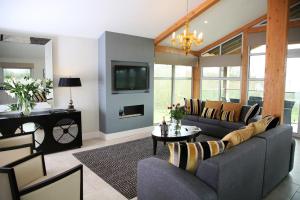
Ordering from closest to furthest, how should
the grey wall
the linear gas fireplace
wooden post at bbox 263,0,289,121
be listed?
wooden post at bbox 263,0,289,121 → the grey wall → the linear gas fireplace

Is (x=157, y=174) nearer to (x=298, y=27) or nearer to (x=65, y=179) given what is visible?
(x=65, y=179)

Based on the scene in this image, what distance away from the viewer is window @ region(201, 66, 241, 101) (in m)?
7.01

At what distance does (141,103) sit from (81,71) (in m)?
1.79

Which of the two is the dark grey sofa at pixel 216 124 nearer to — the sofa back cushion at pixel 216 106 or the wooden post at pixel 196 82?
the sofa back cushion at pixel 216 106

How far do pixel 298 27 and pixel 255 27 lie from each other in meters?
1.15

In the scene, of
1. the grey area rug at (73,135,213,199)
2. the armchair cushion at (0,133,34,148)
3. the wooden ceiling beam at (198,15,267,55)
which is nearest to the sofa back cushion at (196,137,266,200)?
the grey area rug at (73,135,213,199)

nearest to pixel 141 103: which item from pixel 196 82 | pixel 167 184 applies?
pixel 196 82

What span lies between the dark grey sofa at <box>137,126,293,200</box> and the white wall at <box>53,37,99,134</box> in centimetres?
341

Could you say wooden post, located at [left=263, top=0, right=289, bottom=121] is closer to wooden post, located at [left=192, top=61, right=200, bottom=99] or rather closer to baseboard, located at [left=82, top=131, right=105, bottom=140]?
baseboard, located at [left=82, top=131, right=105, bottom=140]

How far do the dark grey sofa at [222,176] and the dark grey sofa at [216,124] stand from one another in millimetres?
2283

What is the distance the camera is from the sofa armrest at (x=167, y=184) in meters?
1.65

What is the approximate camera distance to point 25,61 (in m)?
4.31

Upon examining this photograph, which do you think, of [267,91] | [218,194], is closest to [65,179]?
[218,194]

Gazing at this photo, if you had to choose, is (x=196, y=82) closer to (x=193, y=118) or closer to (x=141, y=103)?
(x=193, y=118)
